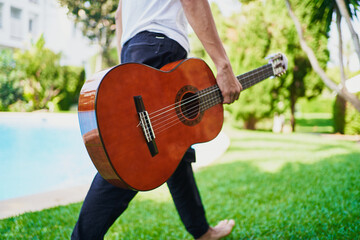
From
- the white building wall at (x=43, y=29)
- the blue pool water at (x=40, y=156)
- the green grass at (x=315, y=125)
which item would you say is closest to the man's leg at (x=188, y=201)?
the blue pool water at (x=40, y=156)

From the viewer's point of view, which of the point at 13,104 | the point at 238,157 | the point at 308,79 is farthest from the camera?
the point at 13,104

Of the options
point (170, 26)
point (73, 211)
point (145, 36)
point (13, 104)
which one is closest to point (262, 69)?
point (170, 26)

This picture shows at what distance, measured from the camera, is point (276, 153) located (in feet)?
17.6

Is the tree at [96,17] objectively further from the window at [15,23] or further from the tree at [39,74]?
the window at [15,23]

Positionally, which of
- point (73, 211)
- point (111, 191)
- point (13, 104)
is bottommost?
point (13, 104)

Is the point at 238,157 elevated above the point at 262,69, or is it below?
below

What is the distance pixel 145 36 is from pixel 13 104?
16.0 metres

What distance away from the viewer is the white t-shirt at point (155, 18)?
54.9 inches

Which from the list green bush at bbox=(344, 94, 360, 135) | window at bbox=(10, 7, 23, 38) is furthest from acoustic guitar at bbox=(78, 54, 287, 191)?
window at bbox=(10, 7, 23, 38)

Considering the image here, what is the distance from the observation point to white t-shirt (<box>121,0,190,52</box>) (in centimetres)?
139

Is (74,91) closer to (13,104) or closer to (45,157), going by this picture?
(13,104)

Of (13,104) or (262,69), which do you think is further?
(13,104)

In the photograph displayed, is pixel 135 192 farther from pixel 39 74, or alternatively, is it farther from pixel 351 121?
pixel 39 74

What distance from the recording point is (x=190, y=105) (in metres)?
1.44
